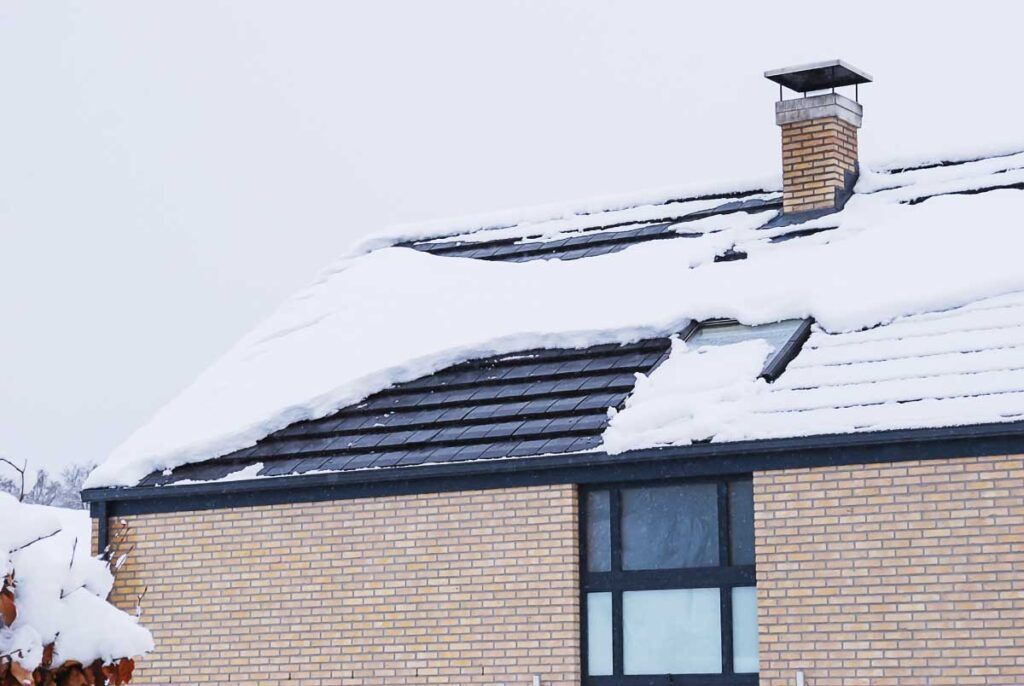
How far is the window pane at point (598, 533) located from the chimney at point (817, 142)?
4588 mm

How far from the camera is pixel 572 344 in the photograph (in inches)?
593

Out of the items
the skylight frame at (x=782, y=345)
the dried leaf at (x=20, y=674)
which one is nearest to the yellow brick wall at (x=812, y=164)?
the skylight frame at (x=782, y=345)

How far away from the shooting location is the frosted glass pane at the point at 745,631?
12.4 m

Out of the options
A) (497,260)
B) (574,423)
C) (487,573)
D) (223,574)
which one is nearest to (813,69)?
(497,260)

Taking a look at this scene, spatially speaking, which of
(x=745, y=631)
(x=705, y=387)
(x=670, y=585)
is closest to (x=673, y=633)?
(x=670, y=585)

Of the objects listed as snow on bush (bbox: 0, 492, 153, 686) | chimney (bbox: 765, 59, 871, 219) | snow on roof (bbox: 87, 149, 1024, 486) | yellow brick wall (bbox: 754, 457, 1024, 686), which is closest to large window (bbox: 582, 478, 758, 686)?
yellow brick wall (bbox: 754, 457, 1024, 686)

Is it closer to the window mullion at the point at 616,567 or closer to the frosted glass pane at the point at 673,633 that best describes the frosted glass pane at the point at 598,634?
the window mullion at the point at 616,567

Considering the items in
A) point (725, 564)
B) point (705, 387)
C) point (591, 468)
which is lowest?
point (725, 564)

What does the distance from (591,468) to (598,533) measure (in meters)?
0.59

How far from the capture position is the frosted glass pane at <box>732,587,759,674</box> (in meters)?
12.4

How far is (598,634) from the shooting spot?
13.2 meters

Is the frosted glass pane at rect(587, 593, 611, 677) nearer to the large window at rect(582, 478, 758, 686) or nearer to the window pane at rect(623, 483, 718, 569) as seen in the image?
the large window at rect(582, 478, 758, 686)

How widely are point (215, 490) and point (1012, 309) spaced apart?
24.8 feet

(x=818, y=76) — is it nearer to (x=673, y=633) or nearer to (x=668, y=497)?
(x=668, y=497)
